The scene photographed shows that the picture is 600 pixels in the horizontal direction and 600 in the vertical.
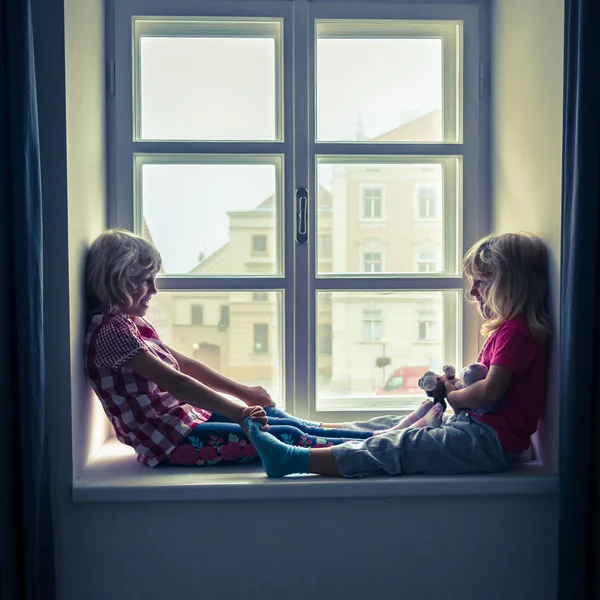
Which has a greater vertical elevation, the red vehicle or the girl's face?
the girl's face

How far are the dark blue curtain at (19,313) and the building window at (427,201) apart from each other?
47.2 inches

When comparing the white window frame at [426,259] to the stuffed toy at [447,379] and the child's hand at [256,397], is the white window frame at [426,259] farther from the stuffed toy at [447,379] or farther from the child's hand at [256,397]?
the child's hand at [256,397]

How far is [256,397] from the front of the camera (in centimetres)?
204

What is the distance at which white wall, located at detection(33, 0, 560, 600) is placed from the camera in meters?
1.66

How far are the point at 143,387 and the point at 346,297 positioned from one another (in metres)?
0.73

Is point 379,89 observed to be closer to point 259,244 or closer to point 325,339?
point 259,244

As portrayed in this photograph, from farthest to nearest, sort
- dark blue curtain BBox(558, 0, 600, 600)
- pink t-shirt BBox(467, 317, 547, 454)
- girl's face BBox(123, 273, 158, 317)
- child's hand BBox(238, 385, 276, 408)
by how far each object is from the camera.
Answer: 1. child's hand BBox(238, 385, 276, 408)
2. girl's face BBox(123, 273, 158, 317)
3. pink t-shirt BBox(467, 317, 547, 454)
4. dark blue curtain BBox(558, 0, 600, 600)

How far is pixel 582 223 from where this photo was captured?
1.55 metres

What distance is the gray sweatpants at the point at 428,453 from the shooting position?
1742mm

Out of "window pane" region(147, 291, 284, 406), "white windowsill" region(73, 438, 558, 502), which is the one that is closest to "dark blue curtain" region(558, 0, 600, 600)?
"white windowsill" region(73, 438, 558, 502)

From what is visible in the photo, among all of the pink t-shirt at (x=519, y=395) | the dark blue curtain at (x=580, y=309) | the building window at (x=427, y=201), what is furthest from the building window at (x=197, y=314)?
the dark blue curtain at (x=580, y=309)

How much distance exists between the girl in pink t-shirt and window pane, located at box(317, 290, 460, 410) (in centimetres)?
35

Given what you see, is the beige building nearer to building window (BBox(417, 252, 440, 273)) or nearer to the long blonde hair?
building window (BBox(417, 252, 440, 273))

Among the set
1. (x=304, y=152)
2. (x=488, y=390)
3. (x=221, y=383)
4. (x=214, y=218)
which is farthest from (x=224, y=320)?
(x=488, y=390)
